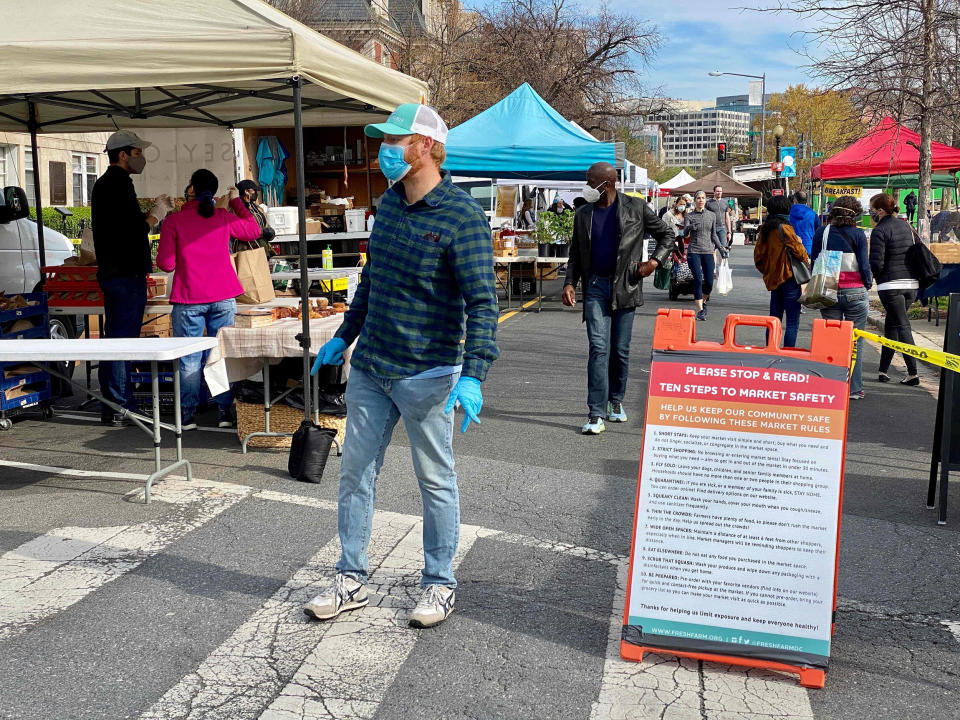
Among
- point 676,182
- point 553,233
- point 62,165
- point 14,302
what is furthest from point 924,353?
point 676,182

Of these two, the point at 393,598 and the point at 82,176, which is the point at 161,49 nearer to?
the point at 393,598

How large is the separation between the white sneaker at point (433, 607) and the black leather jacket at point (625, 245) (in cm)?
404

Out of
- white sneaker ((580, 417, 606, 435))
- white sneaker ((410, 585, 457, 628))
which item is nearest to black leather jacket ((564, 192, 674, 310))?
white sneaker ((580, 417, 606, 435))

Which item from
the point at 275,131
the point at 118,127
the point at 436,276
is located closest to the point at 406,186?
the point at 436,276

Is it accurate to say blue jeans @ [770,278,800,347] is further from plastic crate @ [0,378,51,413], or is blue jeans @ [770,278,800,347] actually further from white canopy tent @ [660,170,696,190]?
white canopy tent @ [660,170,696,190]

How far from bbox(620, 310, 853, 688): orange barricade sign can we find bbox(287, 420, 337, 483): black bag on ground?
9.62 ft

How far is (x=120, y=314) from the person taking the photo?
7766 mm

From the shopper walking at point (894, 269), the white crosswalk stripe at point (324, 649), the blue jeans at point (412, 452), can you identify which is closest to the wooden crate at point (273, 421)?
the white crosswalk stripe at point (324, 649)

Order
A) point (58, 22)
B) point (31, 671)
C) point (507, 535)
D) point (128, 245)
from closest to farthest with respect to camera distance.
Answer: point (31, 671) < point (507, 535) < point (58, 22) < point (128, 245)

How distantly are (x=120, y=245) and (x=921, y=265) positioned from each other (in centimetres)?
768

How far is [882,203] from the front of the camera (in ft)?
33.9

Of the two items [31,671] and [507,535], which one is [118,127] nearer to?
[507,535]

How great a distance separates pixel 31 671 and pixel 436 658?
153 cm

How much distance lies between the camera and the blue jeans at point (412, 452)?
3.99 meters
